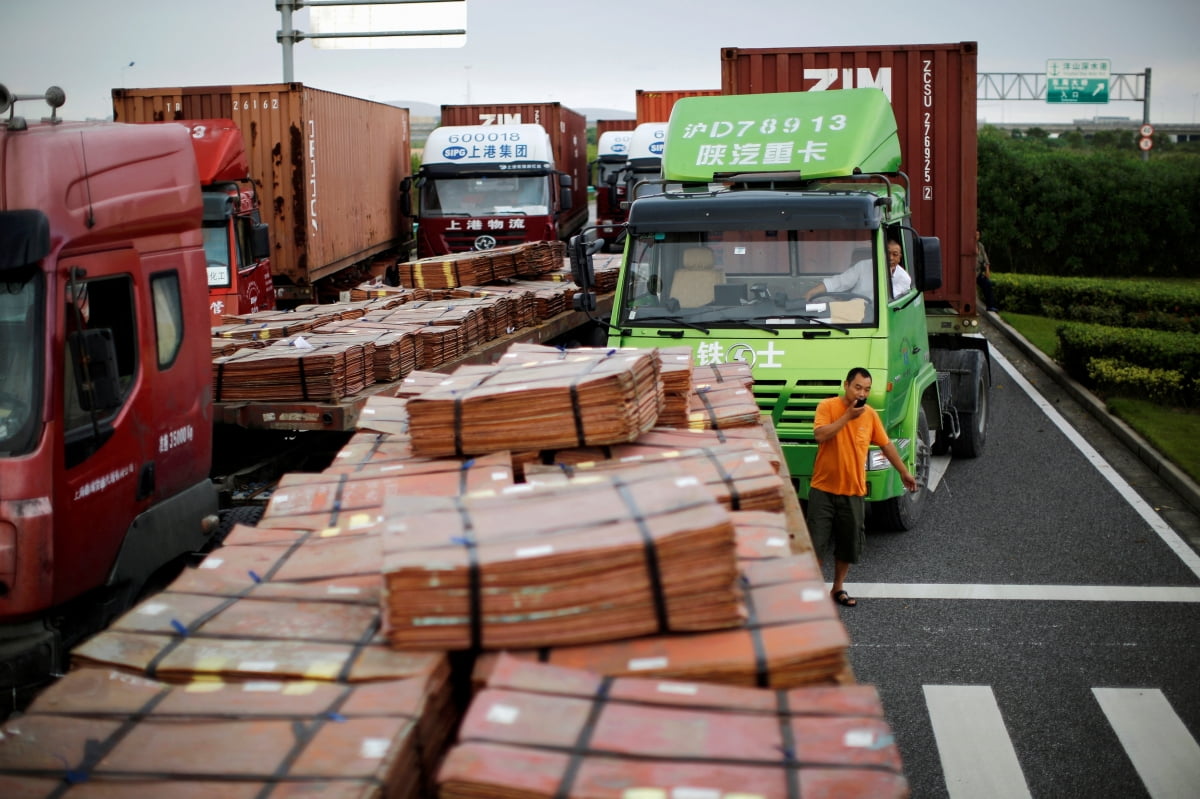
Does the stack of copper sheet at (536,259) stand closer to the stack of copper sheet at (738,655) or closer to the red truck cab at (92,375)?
the red truck cab at (92,375)

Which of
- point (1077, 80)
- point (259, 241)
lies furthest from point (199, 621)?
point (1077, 80)

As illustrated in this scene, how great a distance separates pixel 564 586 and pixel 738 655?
61cm

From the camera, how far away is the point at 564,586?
421 cm

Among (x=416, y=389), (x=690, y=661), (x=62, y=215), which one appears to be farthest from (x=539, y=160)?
(x=690, y=661)

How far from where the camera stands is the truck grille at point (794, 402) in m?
10.1

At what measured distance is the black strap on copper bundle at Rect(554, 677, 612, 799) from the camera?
3484mm

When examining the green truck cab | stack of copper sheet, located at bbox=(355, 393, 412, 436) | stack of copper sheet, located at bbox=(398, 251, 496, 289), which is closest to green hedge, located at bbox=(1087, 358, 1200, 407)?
the green truck cab

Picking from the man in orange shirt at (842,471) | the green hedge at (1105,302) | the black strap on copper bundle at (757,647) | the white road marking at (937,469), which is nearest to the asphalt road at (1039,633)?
the white road marking at (937,469)

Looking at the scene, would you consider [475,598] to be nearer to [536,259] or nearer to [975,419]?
[975,419]

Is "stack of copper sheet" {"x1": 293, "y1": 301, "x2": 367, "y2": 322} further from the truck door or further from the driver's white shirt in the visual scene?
the truck door

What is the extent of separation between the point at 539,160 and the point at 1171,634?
1698 centimetres

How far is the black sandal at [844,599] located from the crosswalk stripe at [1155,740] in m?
2.06

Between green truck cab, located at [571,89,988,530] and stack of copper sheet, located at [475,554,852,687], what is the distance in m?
5.74

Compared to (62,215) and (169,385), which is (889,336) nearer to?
(169,385)
